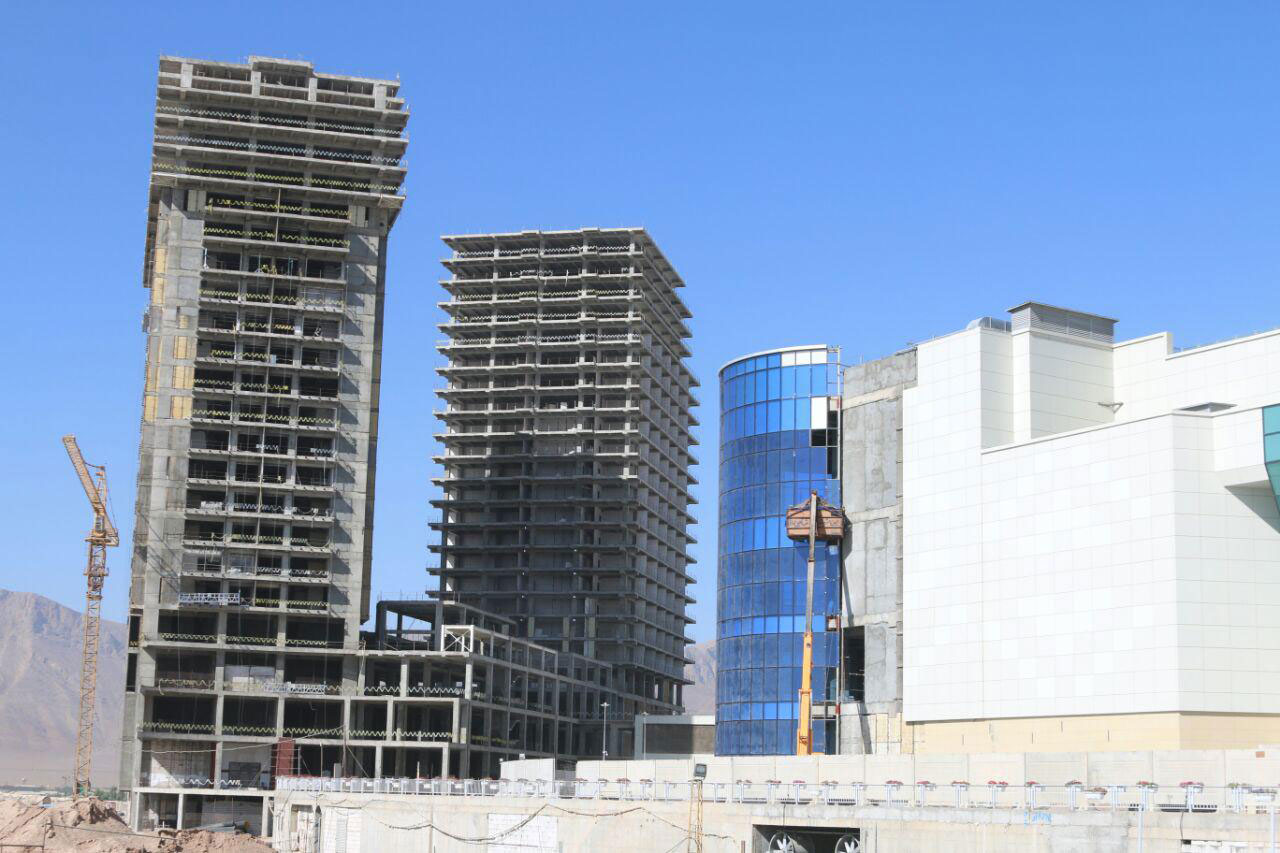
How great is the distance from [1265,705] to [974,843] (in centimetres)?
3655

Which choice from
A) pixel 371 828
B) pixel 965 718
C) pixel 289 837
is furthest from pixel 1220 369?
pixel 289 837

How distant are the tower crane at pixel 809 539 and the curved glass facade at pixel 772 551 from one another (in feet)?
3.83

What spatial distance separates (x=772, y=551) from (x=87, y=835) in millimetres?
49349

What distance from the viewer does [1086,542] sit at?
87000 millimetres

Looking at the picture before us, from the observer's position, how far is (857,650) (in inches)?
4168

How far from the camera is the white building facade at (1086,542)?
271 ft

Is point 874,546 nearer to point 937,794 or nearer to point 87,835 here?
point 937,794

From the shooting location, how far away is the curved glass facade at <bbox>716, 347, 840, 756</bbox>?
10812 cm

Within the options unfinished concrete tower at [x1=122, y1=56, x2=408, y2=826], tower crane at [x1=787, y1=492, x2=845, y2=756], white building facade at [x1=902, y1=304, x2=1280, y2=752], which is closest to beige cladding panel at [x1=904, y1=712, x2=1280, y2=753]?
white building facade at [x1=902, y1=304, x2=1280, y2=752]

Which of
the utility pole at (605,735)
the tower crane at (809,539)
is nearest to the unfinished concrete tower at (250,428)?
the utility pole at (605,735)

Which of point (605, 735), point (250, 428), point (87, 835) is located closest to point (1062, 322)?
point (87, 835)

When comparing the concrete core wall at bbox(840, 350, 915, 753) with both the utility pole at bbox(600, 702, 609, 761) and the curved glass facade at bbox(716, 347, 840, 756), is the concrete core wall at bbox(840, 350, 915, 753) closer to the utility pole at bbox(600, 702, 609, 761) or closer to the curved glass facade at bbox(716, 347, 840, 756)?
the curved glass facade at bbox(716, 347, 840, 756)

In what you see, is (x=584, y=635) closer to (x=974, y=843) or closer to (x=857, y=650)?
(x=857, y=650)

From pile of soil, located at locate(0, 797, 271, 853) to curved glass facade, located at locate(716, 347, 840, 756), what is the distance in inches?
1373
